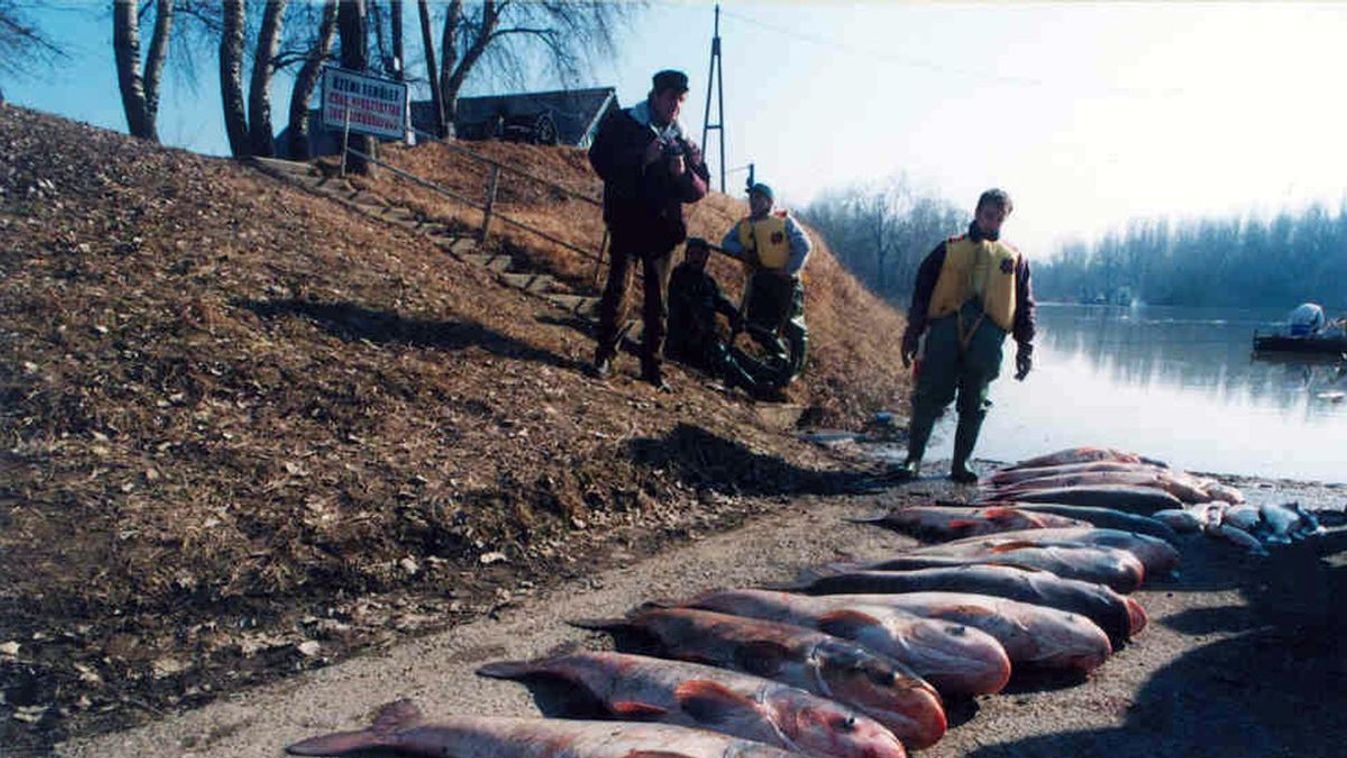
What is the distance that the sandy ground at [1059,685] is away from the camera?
3521mm

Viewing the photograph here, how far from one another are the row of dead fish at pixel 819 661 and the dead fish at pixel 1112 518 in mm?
1024

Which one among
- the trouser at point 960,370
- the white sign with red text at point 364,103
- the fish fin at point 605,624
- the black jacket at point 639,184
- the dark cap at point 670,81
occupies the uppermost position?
the white sign with red text at point 364,103

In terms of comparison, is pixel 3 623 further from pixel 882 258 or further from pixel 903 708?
pixel 882 258

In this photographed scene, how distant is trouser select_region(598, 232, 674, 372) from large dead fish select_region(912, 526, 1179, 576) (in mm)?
3728

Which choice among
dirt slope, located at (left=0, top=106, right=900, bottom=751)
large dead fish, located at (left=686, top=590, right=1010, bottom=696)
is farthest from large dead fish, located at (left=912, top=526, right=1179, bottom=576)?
dirt slope, located at (left=0, top=106, right=900, bottom=751)

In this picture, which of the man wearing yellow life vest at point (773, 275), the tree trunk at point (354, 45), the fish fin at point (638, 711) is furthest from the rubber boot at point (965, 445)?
Answer: the tree trunk at point (354, 45)

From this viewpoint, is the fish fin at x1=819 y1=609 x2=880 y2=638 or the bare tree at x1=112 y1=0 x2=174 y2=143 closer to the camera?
the fish fin at x1=819 y1=609 x2=880 y2=638

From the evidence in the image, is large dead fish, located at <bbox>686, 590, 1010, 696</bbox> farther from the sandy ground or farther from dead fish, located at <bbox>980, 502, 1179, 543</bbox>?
→ dead fish, located at <bbox>980, 502, 1179, 543</bbox>

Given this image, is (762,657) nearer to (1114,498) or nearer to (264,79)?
(1114,498)

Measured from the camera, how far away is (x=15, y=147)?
9500 millimetres

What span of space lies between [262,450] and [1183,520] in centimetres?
655

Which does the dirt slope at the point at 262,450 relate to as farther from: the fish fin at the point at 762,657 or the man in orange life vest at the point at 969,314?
the fish fin at the point at 762,657

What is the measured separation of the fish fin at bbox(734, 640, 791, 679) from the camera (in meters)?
3.78

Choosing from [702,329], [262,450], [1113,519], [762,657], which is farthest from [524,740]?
[702,329]
